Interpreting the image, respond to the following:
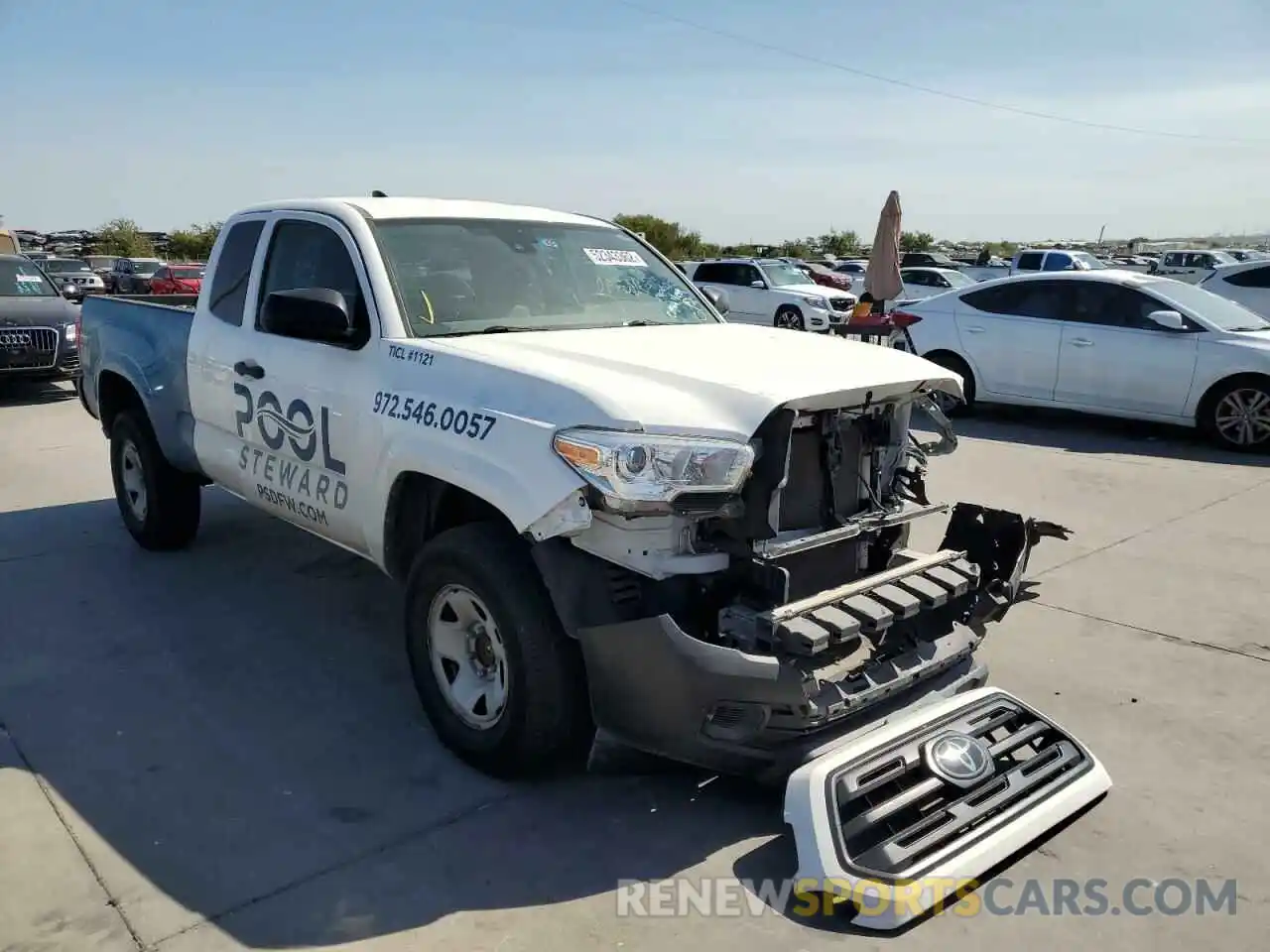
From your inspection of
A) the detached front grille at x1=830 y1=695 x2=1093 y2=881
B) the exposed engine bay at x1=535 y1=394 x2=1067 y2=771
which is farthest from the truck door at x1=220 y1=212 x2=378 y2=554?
the detached front grille at x1=830 y1=695 x2=1093 y2=881

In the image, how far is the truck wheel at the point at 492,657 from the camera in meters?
3.31

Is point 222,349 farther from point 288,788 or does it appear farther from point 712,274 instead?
point 712,274

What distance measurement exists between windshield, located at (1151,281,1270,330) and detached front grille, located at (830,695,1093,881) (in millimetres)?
7672

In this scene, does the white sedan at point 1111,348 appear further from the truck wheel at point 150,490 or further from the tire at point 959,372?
the truck wheel at point 150,490

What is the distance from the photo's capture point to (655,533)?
125 inches

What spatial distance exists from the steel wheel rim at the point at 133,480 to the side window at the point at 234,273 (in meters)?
1.39

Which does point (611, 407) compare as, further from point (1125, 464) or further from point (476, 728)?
point (1125, 464)

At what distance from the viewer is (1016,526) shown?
4.04 m

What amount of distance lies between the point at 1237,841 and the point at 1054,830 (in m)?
0.57

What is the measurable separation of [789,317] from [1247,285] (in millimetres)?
7985

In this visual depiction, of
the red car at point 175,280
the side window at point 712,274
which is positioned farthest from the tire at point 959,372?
the red car at point 175,280

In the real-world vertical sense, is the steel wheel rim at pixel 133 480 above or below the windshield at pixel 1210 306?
below

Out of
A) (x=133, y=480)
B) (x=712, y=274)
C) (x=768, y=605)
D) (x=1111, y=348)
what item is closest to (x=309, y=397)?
(x=768, y=605)
